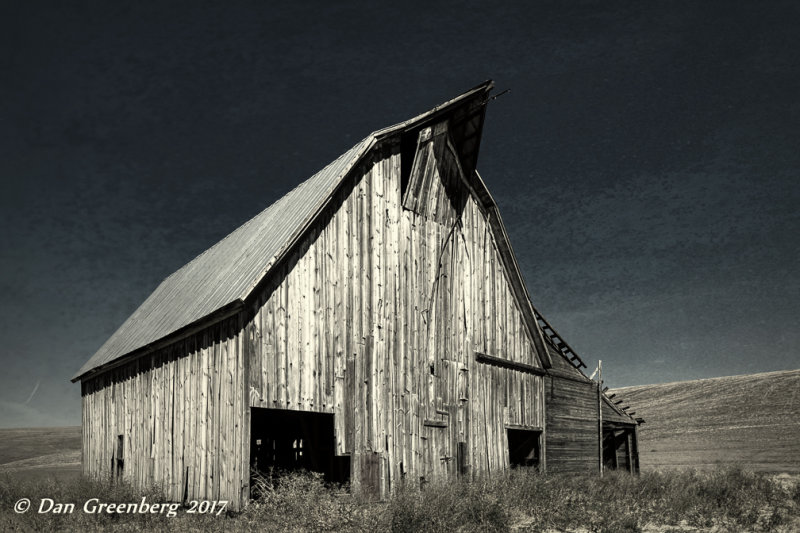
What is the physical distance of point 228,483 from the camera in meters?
11.9

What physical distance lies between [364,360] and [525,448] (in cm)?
786

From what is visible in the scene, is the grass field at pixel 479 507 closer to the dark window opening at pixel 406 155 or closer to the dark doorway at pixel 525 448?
the dark doorway at pixel 525 448

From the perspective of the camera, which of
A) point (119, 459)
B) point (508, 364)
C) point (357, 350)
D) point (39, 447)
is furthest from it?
point (39, 447)

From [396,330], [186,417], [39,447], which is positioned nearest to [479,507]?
[396,330]

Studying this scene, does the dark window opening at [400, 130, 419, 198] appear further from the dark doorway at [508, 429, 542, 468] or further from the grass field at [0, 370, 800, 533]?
the dark doorway at [508, 429, 542, 468]

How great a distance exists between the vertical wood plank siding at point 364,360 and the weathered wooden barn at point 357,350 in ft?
0.13

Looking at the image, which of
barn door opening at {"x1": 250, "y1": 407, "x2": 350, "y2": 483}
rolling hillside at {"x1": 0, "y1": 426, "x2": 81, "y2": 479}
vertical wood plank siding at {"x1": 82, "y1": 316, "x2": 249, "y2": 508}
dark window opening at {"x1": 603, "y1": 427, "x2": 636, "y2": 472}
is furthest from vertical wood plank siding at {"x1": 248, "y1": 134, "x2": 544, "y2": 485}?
rolling hillside at {"x1": 0, "y1": 426, "x2": 81, "y2": 479}

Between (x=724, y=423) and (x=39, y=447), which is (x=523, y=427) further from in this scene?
(x=39, y=447)

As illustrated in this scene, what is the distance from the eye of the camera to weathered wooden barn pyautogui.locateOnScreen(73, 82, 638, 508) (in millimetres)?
12453

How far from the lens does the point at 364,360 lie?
13.8 meters

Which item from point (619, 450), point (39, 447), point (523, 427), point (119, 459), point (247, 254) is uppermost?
point (247, 254)

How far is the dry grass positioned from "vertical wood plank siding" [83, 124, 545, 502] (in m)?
1.12

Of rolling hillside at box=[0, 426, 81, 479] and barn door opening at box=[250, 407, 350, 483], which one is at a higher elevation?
barn door opening at box=[250, 407, 350, 483]

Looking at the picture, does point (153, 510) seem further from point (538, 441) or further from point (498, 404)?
point (538, 441)
